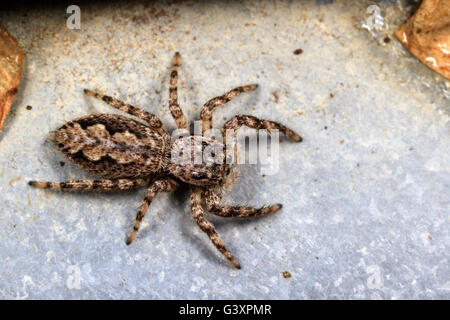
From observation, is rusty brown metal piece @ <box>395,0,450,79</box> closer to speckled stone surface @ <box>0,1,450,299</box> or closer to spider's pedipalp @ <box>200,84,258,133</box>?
speckled stone surface @ <box>0,1,450,299</box>

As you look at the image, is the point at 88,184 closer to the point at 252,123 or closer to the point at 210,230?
the point at 210,230

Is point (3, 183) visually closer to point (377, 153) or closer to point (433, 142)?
point (377, 153)

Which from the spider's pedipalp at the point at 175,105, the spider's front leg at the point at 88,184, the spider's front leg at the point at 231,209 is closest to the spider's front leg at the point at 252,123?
the spider's pedipalp at the point at 175,105

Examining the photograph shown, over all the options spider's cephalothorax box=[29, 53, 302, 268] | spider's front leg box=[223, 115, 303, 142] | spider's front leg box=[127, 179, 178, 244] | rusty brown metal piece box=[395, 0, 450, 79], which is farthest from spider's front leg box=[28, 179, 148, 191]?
rusty brown metal piece box=[395, 0, 450, 79]

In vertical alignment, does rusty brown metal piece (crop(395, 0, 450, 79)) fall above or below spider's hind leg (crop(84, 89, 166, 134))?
above

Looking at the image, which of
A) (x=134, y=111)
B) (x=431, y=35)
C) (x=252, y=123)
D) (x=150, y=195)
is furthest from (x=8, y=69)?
(x=431, y=35)

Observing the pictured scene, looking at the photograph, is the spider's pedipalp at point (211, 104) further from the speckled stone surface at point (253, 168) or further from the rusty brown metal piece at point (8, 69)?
the rusty brown metal piece at point (8, 69)

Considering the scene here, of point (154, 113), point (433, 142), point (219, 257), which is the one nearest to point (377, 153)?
point (433, 142)
